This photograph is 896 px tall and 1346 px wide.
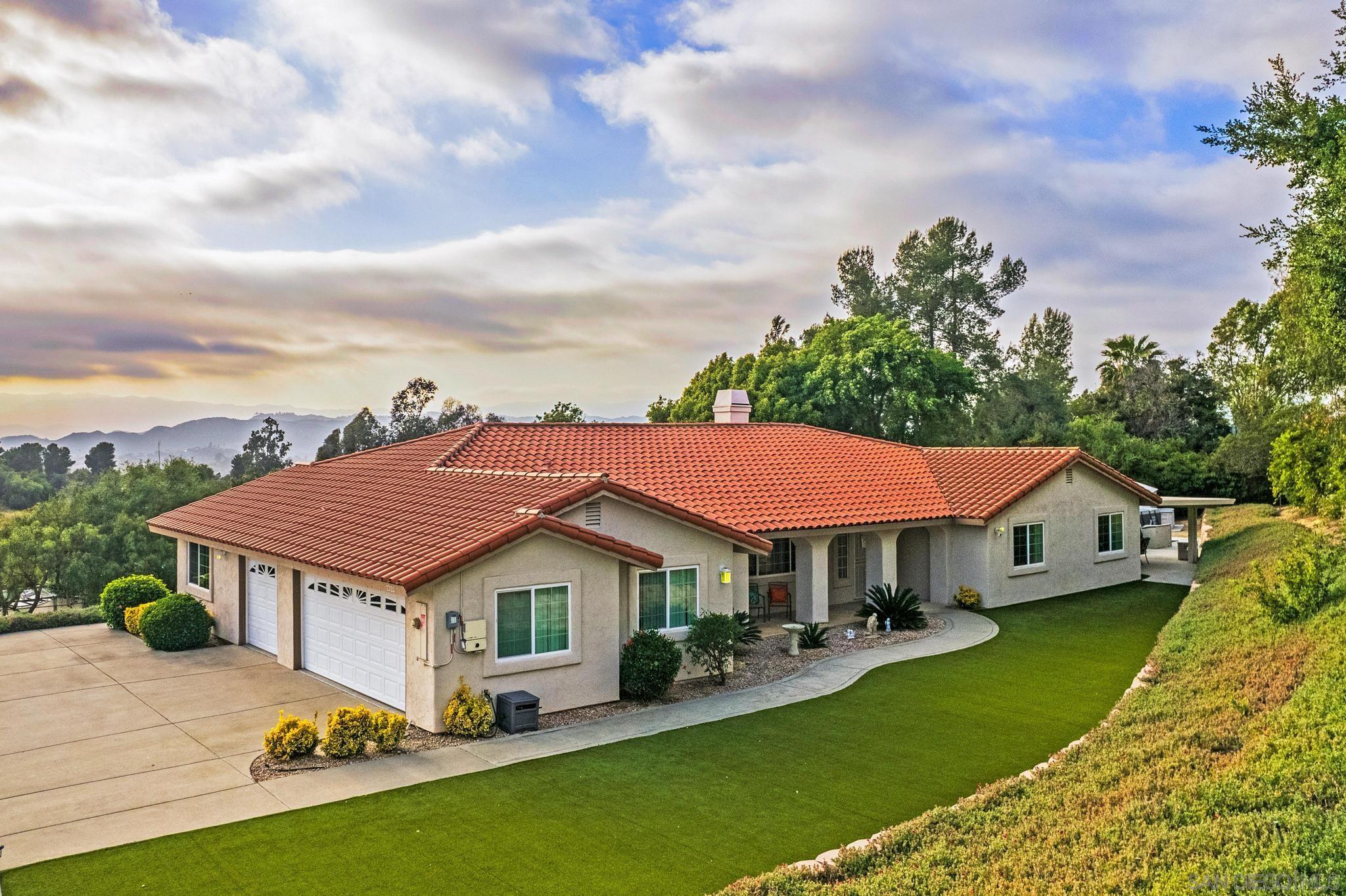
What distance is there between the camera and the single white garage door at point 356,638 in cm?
1484

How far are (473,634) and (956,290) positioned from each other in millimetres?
54605

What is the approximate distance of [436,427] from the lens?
234 feet

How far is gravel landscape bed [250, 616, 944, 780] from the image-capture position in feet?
40.0

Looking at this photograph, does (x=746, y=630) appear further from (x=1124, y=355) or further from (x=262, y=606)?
(x=1124, y=355)

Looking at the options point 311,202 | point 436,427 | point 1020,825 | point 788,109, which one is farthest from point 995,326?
point 1020,825

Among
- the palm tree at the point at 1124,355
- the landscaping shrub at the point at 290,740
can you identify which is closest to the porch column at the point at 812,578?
the landscaping shrub at the point at 290,740

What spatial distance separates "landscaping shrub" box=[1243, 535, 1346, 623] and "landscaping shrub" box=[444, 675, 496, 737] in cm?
1269

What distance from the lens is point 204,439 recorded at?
160 meters

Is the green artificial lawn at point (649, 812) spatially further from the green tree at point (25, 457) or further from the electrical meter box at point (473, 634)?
the green tree at point (25, 457)

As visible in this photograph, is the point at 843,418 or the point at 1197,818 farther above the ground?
the point at 843,418

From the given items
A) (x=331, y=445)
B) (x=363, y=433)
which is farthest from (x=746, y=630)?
(x=331, y=445)

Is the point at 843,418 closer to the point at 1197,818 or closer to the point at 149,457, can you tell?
the point at 1197,818

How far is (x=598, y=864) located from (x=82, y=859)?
202 inches

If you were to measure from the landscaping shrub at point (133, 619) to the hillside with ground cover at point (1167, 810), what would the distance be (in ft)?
60.3
